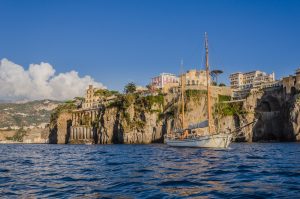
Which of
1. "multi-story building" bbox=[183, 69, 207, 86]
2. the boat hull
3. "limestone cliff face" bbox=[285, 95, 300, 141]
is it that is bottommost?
the boat hull

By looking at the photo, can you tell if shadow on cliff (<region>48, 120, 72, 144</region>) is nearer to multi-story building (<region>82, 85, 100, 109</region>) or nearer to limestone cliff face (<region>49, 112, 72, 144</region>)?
limestone cliff face (<region>49, 112, 72, 144</region>)

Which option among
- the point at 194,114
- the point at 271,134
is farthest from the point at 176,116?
the point at 271,134

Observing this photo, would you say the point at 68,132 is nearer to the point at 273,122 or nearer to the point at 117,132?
the point at 117,132

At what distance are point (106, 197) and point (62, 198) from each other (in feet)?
5.49

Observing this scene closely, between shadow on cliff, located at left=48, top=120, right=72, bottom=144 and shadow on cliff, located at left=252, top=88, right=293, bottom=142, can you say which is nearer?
shadow on cliff, located at left=252, top=88, right=293, bottom=142

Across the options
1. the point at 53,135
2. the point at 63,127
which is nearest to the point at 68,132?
the point at 63,127

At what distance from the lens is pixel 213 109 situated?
→ 396 ft

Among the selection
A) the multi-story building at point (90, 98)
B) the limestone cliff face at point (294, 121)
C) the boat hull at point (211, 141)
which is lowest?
the boat hull at point (211, 141)

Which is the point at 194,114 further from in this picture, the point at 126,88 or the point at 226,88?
the point at 126,88

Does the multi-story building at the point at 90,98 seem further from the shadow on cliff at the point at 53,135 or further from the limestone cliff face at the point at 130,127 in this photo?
the limestone cliff face at the point at 130,127

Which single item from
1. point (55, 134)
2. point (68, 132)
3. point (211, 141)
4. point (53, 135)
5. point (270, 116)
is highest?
point (270, 116)

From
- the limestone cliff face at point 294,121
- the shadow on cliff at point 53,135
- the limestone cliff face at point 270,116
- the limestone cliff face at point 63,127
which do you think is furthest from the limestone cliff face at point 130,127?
the shadow on cliff at point 53,135

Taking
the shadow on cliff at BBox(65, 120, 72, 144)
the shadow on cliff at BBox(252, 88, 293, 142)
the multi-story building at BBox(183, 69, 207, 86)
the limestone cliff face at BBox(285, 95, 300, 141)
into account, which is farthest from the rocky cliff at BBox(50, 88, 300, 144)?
the multi-story building at BBox(183, 69, 207, 86)

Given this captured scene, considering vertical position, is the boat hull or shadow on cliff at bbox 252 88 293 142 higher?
shadow on cliff at bbox 252 88 293 142
